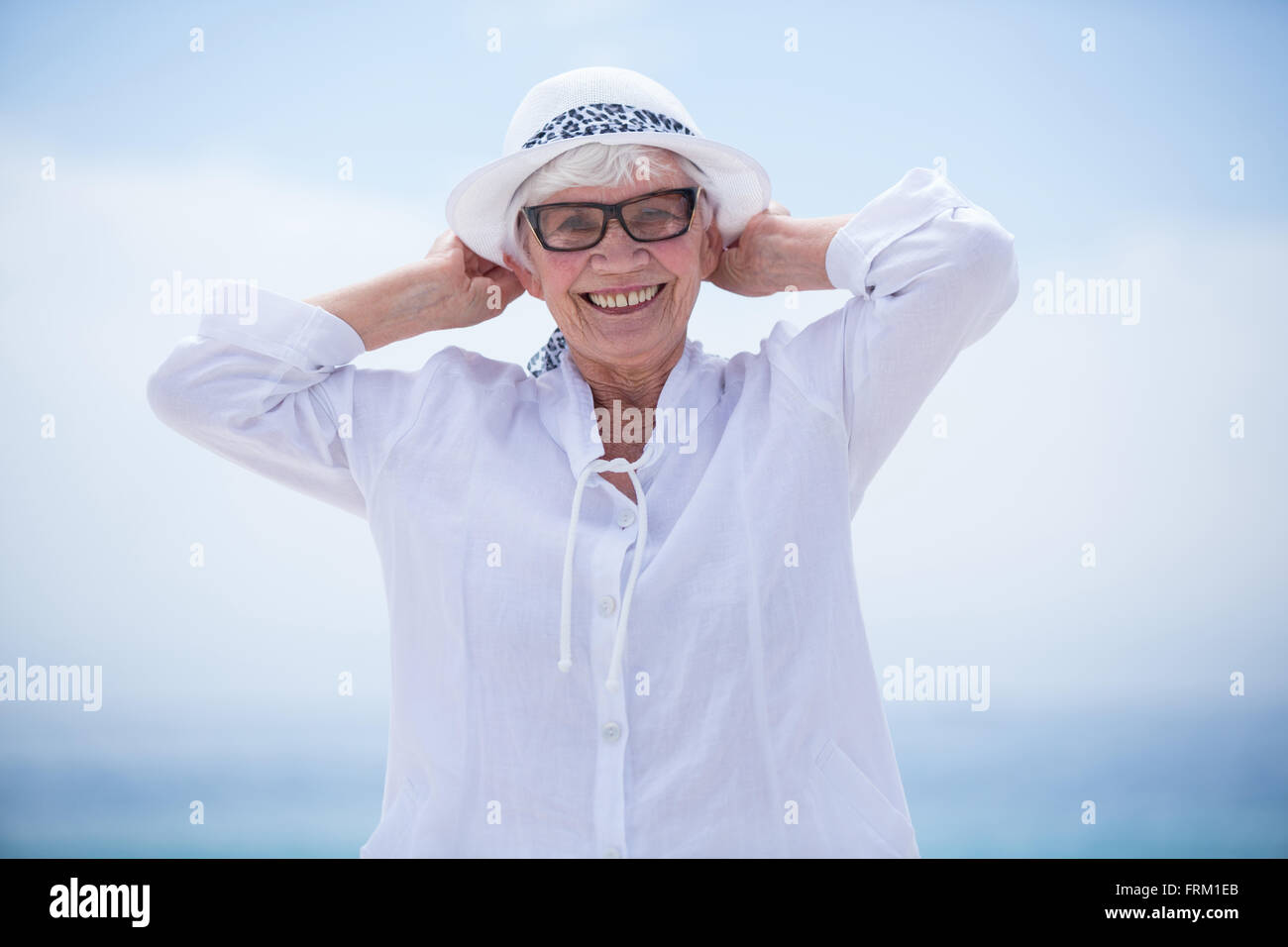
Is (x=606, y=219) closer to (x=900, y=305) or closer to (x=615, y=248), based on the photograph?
(x=615, y=248)

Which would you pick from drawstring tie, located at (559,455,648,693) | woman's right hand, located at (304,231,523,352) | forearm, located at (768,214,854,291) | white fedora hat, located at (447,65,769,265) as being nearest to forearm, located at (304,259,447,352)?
woman's right hand, located at (304,231,523,352)

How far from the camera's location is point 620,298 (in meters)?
1.71

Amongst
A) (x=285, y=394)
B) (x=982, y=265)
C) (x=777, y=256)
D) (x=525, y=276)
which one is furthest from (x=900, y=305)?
(x=285, y=394)

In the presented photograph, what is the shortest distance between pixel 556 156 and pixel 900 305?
0.53 meters

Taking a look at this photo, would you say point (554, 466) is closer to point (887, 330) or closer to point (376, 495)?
point (376, 495)

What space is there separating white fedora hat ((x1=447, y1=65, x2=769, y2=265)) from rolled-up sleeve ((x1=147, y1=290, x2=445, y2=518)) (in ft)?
0.89

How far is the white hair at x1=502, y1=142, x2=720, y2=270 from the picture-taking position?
165 centimetres

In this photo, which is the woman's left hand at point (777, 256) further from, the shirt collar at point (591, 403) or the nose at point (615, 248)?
the nose at point (615, 248)

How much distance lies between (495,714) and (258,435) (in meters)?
0.55

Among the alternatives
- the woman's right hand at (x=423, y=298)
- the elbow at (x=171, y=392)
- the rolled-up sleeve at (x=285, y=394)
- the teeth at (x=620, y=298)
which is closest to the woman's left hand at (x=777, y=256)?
the teeth at (x=620, y=298)

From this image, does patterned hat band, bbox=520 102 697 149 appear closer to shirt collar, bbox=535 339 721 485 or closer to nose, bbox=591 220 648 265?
nose, bbox=591 220 648 265

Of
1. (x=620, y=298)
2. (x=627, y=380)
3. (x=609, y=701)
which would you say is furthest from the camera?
(x=627, y=380)

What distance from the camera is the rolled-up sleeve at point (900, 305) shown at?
1.59m

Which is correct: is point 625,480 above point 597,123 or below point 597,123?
below
